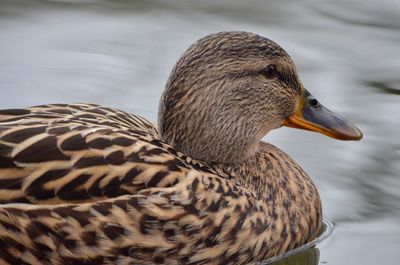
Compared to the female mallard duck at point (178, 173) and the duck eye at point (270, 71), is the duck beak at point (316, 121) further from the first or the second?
the duck eye at point (270, 71)

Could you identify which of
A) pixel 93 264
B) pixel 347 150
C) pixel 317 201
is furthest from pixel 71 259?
pixel 347 150

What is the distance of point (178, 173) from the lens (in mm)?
6191

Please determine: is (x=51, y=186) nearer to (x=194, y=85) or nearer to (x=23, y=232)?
(x=23, y=232)

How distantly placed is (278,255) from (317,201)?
18.3 inches

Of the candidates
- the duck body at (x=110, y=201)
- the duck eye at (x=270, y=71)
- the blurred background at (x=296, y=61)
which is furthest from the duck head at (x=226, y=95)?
the blurred background at (x=296, y=61)

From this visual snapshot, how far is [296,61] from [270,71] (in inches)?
81.0

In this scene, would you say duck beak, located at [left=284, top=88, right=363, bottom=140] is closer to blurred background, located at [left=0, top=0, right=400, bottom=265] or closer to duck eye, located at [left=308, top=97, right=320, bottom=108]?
duck eye, located at [left=308, top=97, right=320, bottom=108]

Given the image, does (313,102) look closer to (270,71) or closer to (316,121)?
(316,121)

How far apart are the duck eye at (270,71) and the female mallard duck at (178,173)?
14 mm

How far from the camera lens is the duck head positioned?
21.3ft

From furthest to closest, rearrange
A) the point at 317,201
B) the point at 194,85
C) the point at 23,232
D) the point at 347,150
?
1. the point at 347,150
2. the point at 317,201
3. the point at 194,85
4. the point at 23,232

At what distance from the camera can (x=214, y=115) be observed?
21.5 ft

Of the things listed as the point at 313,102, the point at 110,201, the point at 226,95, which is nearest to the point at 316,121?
the point at 313,102

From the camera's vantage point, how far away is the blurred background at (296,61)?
720 centimetres
